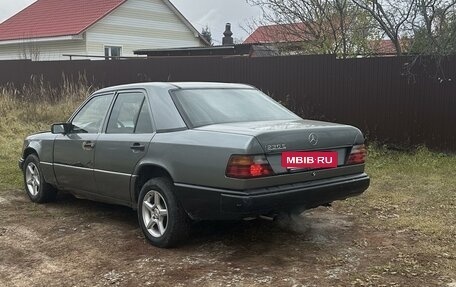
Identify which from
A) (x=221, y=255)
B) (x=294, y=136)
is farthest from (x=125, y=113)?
(x=294, y=136)

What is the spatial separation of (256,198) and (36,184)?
3.72m

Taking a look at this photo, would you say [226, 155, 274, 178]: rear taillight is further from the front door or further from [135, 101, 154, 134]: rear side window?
the front door

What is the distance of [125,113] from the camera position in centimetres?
555

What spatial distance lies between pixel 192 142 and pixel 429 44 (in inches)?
275

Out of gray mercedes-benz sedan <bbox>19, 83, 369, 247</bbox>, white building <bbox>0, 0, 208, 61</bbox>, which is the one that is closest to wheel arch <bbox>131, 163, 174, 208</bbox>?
gray mercedes-benz sedan <bbox>19, 83, 369, 247</bbox>

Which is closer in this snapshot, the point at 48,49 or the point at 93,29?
the point at 93,29

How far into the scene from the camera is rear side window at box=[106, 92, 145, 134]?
5.37m

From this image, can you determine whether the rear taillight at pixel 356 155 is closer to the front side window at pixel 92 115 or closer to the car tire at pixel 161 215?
the car tire at pixel 161 215

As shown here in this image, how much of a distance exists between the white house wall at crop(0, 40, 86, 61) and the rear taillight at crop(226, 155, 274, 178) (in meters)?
21.3

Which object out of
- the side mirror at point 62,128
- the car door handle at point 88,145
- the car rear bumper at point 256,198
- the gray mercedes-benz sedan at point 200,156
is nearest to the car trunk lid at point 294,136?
the gray mercedes-benz sedan at point 200,156

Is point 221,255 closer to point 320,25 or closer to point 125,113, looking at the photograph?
point 125,113

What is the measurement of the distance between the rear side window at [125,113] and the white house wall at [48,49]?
64.3ft

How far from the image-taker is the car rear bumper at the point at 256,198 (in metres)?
4.28

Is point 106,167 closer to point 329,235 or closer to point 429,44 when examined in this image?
point 329,235
